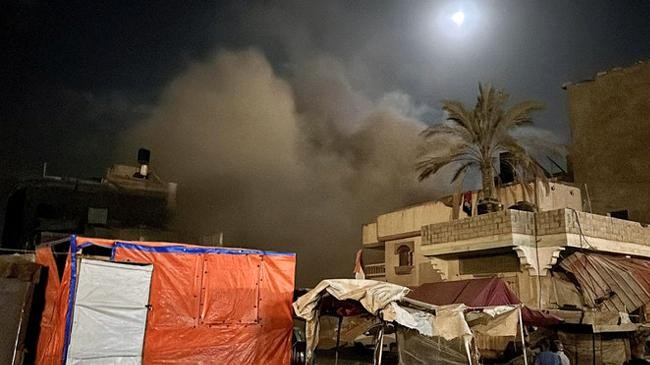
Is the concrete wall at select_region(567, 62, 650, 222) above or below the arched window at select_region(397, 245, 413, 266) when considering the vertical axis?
above

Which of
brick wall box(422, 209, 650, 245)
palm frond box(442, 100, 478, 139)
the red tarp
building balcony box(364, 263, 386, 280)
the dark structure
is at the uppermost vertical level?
palm frond box(442, 100, 478, 139)

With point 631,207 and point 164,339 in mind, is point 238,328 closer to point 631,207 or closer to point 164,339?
point 164,339

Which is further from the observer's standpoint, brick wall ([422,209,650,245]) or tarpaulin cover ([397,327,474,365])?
brick wall ([422,209,650,245])

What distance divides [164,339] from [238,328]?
155 cm

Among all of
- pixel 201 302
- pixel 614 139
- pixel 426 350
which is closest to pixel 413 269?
pixel 614 139

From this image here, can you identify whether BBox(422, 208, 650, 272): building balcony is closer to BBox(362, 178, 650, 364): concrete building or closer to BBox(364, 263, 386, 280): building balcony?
BBox(362, 178, 650, 364): concrete building

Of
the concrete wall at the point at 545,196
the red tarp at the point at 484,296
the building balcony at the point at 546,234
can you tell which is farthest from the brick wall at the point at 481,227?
the concrete wall at the point at 545,196

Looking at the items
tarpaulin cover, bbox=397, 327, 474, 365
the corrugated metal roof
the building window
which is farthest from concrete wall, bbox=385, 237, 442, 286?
tarpaulin cover, bbox=397, 327, 474, 365

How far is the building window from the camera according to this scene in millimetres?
29281

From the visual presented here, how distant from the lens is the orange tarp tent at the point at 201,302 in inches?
397

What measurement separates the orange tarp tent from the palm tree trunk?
42.9 feet

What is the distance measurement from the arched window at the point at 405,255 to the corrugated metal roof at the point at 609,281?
13009 millimetres

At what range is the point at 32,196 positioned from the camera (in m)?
30.1

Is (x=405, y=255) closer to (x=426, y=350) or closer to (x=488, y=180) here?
(x=488, y=180)
